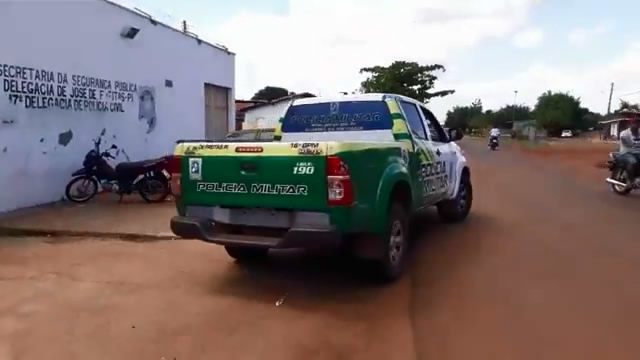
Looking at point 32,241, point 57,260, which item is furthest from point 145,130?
point 57,260

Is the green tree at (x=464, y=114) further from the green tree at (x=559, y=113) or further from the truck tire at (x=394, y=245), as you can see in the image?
the truck tire at (x=394, y=245)

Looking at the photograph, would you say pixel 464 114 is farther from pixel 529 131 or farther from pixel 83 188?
pixel 83 188

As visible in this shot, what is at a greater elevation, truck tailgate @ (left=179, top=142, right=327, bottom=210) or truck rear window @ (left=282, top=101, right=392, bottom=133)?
truck rear window @ (left=282, top=101, right=392, bottom=133)

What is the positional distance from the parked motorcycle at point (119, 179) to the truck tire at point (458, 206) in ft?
18.4

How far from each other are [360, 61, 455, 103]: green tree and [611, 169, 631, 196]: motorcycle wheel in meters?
37.6

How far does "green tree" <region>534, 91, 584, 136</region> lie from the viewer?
77625mm

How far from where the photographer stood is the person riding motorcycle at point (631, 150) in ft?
40.0

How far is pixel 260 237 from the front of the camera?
5.25 meters

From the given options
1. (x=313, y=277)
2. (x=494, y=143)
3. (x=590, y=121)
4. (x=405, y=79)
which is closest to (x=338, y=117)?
(x=313, y=277)

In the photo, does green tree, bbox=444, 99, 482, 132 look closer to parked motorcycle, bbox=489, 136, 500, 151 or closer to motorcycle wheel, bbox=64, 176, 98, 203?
parked motorcycle, bbox=489, 136, 500, 151

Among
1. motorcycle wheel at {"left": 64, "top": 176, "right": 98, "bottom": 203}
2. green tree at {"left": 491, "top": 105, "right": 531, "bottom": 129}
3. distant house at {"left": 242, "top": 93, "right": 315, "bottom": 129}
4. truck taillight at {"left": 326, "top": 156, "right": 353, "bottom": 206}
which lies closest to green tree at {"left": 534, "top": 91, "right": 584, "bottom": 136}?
green tree at {"left": 491, "top": 105, "right": 531, "bottom": 129}

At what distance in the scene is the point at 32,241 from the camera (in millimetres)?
7703

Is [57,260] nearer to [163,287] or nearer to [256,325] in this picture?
[163,287]

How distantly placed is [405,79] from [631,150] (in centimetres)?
3909
